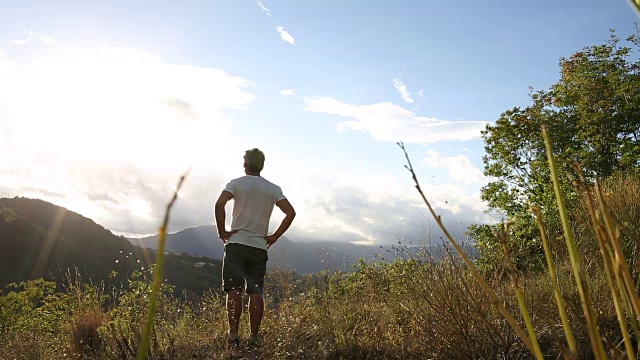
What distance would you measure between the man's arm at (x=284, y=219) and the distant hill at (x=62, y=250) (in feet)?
116

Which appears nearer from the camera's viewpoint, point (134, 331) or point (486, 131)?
point (134, 331)

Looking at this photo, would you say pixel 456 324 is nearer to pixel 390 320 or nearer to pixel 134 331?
pixel 390 320

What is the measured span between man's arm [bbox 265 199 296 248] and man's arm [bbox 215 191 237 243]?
45 centimetres

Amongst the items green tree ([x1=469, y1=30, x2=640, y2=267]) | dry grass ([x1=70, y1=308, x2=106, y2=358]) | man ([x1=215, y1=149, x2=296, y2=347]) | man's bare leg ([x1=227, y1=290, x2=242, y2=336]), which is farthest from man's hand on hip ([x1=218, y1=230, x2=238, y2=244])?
green tree ([x1=469, y1=30, x2=640, y2=267])

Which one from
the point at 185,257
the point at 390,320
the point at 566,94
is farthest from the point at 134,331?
the point at 185,257

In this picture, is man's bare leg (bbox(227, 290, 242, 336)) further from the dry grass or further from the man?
the dry grass

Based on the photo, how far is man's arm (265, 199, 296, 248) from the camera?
5.28 meters

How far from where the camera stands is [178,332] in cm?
552

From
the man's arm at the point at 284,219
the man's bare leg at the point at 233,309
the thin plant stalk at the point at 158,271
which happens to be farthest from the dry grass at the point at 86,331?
the thin plant stalk at the point at 158,271

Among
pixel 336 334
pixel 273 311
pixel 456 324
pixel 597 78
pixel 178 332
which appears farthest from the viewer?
pixel 597 78

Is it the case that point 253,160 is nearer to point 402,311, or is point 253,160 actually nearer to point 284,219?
point 284,219

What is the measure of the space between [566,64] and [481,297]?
63.2 ft

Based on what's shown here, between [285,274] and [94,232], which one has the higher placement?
[94,232]

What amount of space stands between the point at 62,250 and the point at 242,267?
49.7m
